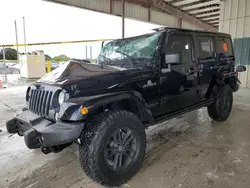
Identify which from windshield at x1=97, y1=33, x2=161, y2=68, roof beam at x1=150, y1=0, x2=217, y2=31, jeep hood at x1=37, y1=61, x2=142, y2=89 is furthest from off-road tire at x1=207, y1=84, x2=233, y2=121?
roof beam at x1=150, y1=0, x2=217, y2=31

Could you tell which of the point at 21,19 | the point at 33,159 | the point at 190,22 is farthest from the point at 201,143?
the point at 21,19

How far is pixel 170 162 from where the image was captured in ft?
8.31

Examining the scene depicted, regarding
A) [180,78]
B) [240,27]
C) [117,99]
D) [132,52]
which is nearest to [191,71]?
[180,78]

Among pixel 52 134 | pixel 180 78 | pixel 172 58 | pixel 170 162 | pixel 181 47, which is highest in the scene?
pixel 181 47

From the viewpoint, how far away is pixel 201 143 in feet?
10.1

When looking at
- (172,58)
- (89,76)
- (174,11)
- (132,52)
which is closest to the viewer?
(89,76)

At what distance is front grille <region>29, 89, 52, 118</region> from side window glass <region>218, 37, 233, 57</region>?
3242mm

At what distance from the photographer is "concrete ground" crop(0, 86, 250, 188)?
215cm

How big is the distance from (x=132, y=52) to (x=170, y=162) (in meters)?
1.63

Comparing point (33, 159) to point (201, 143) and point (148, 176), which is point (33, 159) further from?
point (201, 143)

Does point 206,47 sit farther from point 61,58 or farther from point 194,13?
point 61,58

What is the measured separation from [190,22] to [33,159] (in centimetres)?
1316

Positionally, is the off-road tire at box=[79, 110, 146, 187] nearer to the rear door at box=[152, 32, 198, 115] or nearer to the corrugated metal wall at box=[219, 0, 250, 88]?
the rear door at box=[152, 32, 198, 115]

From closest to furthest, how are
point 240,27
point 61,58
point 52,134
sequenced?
point 52,134
point 240,27
point 61,58
